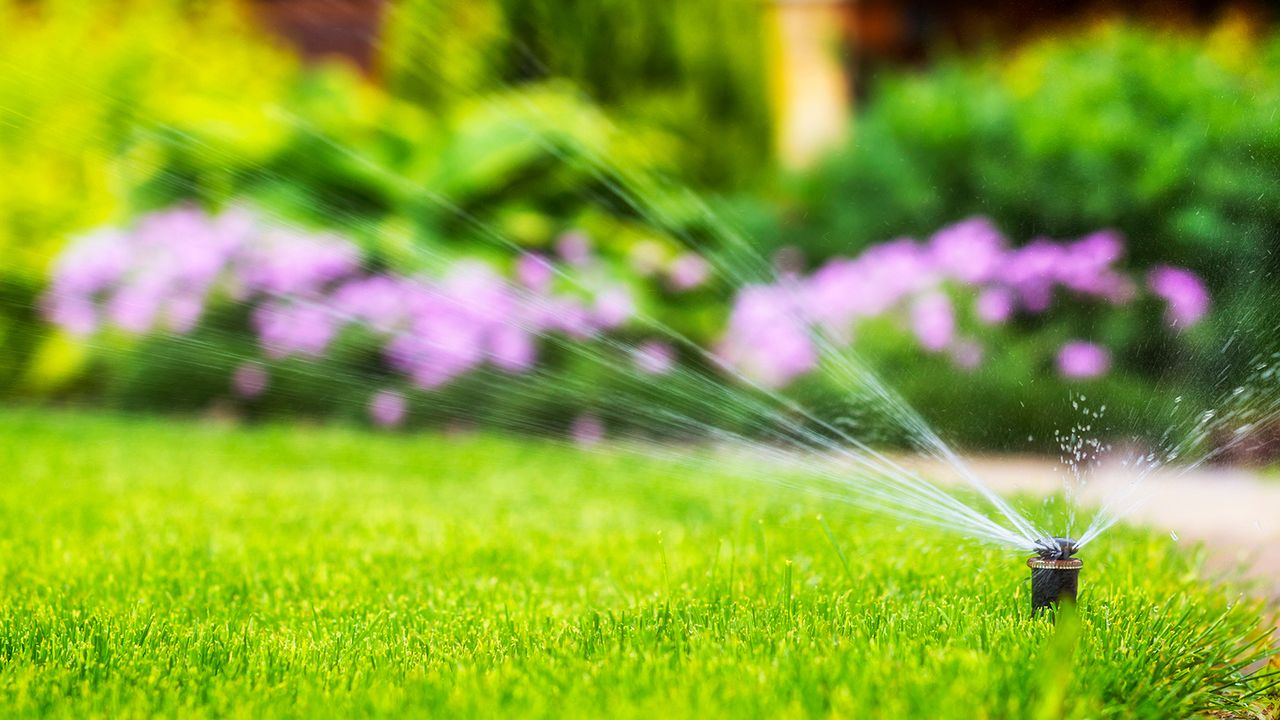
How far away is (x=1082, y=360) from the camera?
430cm

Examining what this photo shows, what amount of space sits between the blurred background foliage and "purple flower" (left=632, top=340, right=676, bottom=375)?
0.65 feet

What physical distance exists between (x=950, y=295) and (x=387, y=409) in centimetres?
241

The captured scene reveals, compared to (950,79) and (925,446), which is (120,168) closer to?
(950,79)

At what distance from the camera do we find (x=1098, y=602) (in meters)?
2.04

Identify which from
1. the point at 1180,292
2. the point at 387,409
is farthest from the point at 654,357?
the point at 1180,292

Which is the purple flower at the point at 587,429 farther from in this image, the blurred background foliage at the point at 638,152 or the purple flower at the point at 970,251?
the purple flower at the point at 970,251

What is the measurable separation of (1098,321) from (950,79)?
74.4 inches

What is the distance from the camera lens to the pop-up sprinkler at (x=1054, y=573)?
6.05 feet

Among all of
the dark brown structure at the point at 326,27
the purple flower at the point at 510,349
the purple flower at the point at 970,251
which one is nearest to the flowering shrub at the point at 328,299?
the purple flower at the point at 510,349

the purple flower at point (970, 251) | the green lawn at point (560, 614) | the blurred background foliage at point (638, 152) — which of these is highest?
the blurred background foliage at point (638, 152)

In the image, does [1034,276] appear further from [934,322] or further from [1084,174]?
[1084,174]

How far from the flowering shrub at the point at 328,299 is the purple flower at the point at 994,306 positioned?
130 centimetres

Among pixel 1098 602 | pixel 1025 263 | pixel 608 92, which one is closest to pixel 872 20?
pixel 608 92

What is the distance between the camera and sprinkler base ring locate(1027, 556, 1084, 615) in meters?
1.84
